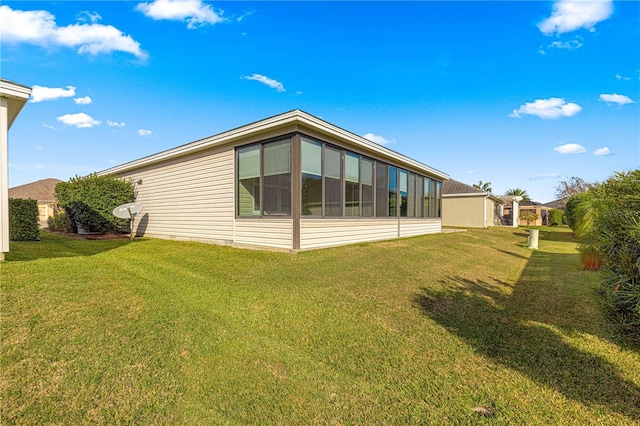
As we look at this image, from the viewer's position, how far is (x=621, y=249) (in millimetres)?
2338

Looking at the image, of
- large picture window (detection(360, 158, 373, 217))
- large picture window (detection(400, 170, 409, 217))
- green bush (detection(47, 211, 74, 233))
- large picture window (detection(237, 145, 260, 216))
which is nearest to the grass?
large picture window (detection(237, 145, 260, 216))

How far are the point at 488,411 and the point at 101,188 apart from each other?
1455cm

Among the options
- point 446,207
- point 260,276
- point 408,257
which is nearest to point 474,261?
point 408,257

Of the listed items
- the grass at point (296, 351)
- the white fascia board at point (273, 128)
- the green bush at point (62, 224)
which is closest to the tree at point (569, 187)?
the white fascia board at point (273, 128)

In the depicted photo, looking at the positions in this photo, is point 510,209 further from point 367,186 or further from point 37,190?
point 37,190

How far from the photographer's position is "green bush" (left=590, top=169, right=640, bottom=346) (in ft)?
7.34

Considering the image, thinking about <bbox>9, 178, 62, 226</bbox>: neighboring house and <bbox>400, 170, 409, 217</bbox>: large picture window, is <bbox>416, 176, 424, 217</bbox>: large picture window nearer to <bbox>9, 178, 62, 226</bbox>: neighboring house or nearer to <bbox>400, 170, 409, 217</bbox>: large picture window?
<bbox>400, 170, 409, 217</bbox>: large picture window

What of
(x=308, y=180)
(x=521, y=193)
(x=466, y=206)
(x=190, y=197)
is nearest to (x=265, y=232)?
(x=308, y=180)

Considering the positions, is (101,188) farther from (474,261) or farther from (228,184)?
(474,261)

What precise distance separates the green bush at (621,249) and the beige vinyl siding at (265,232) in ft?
20.9

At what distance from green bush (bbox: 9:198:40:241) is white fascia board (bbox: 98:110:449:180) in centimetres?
404

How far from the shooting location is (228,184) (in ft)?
31.0

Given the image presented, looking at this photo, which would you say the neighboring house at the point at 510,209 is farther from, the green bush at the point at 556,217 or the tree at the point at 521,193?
the tree at the point at 521,193

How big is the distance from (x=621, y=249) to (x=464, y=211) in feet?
82.1
